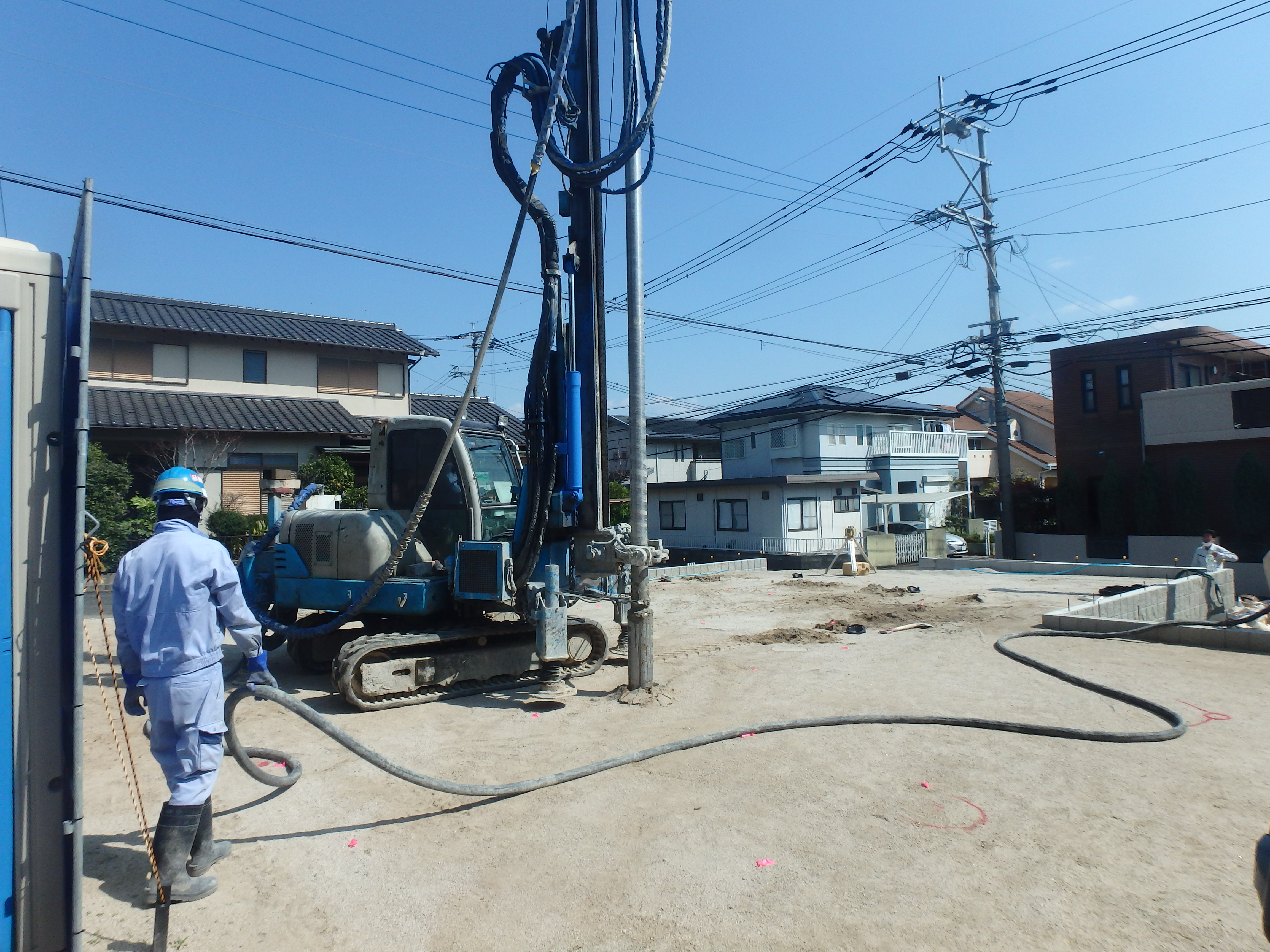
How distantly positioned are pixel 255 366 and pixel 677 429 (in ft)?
76.4

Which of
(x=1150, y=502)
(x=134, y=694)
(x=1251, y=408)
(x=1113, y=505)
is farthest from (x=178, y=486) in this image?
(x=1251, y=408)

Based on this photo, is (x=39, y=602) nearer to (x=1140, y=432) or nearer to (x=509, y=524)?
(x=509, y=524)

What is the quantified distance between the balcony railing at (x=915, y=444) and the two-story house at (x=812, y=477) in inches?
1.9

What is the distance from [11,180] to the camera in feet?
28.4

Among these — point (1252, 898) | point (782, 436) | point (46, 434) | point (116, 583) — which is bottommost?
point (1252, 898)

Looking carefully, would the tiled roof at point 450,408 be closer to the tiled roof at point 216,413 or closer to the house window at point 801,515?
the tiled roof at point 216,413

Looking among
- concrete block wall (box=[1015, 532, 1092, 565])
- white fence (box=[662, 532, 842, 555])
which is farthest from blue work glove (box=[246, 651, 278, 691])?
white fence (box=[662, 532, 842, 555])

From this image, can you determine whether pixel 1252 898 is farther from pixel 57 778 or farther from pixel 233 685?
pixel 233 685

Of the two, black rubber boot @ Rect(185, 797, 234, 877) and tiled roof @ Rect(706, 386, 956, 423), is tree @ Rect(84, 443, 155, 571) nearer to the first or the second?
black rubber boot @ Rect(185, 797, 234, 877)

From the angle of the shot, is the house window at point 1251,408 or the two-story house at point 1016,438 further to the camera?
the two-story house at point 1016,438

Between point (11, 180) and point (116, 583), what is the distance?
7.85 metres

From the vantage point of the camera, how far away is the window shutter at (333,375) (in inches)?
938

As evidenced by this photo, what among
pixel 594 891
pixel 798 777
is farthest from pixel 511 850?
pixel 798 777

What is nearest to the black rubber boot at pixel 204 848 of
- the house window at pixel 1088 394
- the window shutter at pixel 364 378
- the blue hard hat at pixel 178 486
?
the blue hard hat at pixel 178 486
